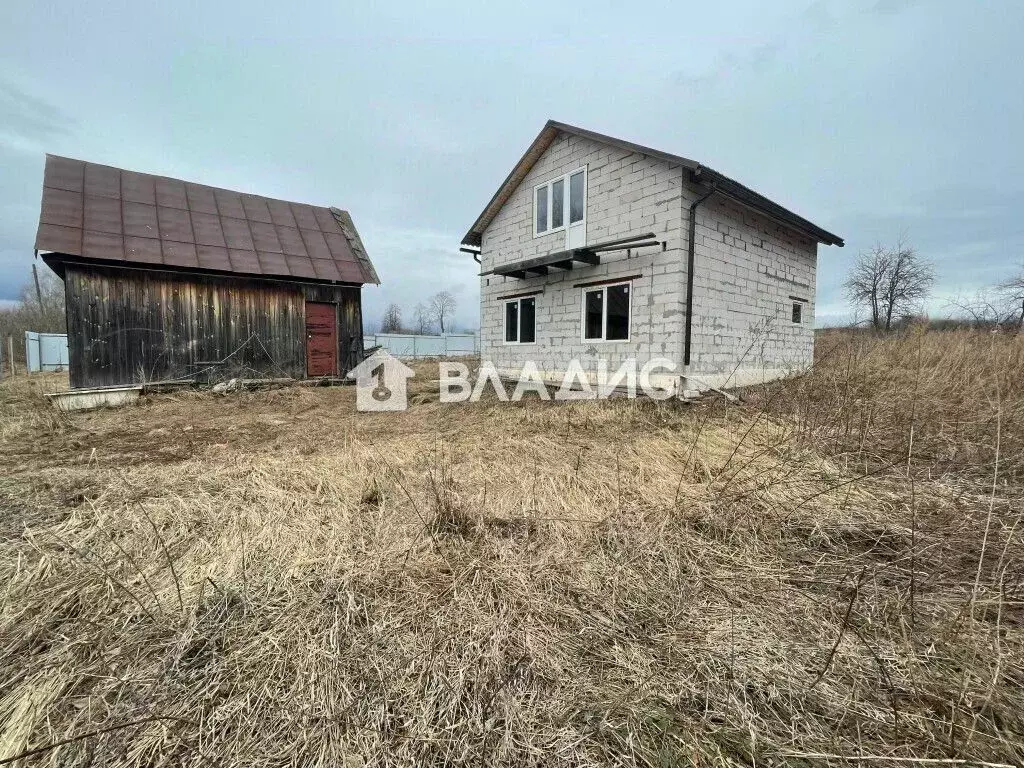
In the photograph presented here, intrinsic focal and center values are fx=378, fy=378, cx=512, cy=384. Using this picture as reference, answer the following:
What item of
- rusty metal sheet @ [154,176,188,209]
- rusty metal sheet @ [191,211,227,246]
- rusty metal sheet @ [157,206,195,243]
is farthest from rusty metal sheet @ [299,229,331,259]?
rusty metal sheet @ [154,176,188,209]

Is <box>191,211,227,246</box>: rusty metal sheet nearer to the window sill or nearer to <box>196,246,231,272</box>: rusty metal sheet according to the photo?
<box>196,246,231,272</box>: rusty metal sheet

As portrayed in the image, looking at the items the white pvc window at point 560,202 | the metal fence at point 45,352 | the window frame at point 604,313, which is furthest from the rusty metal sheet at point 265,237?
the metal fence at point 45,352

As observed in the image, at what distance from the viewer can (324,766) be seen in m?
1.14

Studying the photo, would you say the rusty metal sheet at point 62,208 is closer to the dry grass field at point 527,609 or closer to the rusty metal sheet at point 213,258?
the rusty metal sheet at point 213,258

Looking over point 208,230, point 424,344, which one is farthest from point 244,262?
point 424,344

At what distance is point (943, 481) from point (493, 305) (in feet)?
31.3

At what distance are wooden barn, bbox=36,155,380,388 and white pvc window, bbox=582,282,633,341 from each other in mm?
7088

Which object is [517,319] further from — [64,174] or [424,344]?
[424,344]

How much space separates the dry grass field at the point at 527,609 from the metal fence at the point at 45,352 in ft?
75.4

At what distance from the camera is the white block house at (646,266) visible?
7.14 metres

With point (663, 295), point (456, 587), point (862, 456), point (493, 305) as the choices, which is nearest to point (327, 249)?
point (493, 305)

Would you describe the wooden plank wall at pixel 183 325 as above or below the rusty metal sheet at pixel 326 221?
below

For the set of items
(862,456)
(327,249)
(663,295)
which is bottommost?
(862,456)

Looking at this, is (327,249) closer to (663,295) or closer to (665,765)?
(663,295)
